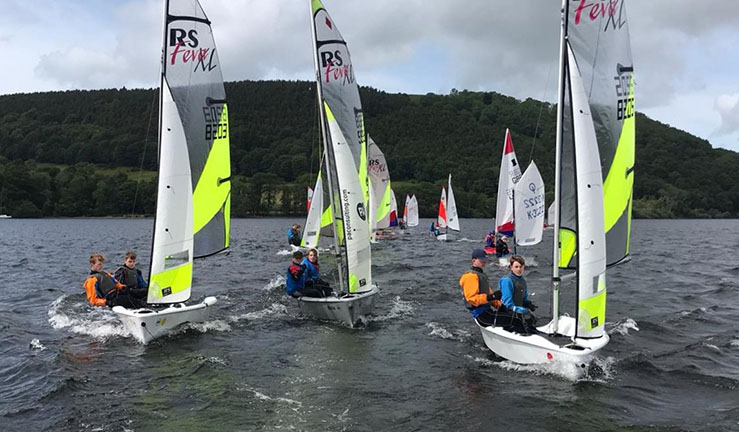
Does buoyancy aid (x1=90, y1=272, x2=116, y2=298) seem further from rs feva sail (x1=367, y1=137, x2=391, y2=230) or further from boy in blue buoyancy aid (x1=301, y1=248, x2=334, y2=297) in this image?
rs feva sail (x1=367, y1=137, x2=391, y2=230)

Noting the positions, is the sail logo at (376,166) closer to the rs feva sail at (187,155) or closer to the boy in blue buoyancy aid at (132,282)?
the rs feva sail at (187,155)

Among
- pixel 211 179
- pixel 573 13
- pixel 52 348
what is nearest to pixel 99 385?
pixel 52 348

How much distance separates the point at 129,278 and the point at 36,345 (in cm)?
222

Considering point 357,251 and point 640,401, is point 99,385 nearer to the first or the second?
point 357,251

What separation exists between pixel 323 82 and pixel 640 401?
8972mm

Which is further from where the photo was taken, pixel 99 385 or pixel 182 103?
pixel 182 103

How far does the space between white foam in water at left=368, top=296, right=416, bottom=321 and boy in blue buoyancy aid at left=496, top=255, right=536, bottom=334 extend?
4.53 m

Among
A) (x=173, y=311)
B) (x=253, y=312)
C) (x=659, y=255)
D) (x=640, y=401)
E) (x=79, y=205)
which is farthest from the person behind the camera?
(x=79, y=205)

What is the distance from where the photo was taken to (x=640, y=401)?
8594 millimetres

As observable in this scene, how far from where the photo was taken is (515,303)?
9.98m

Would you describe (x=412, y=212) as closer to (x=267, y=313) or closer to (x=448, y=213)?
(x=448, y=213)

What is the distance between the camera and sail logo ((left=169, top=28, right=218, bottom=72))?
11922 mm

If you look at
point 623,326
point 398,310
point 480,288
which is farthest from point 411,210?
point 480,288

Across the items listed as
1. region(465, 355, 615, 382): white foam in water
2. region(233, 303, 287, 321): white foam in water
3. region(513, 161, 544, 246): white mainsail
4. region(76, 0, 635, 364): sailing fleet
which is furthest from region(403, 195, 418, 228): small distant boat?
region(465, 355, 615, 382): white foam in water
